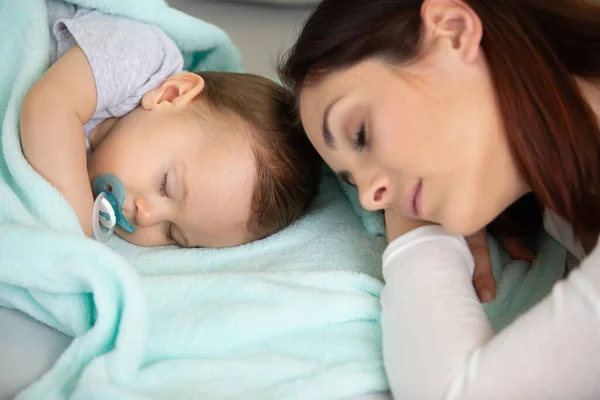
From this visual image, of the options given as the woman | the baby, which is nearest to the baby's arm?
the baby

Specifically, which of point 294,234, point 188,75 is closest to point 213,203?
point 294,234

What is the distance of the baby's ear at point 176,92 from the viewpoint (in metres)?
1.02

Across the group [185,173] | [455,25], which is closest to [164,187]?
[185,173]

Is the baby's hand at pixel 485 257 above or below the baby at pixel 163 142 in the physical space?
below

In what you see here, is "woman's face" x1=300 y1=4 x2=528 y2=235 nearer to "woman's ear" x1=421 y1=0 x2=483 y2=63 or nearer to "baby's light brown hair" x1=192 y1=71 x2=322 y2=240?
"woman's ear" x1=421 y1=0 x2=483 y2=63

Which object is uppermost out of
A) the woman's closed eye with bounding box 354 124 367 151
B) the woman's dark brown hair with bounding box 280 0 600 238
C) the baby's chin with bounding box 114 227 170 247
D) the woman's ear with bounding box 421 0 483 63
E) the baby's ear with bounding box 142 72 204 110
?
the woman's ear with bounding box 421 0 483 63

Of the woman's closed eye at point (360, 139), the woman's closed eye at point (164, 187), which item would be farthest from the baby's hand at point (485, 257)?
the woman's closed eye at point (164, 187)

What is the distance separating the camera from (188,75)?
3.51 ft

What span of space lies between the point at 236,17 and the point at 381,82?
95 centimetres

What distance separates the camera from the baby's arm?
2.88 feet

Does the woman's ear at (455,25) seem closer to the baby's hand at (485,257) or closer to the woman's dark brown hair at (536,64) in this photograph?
the woman's dark brown hair at (536,64)

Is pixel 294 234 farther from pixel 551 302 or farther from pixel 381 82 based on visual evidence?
pixel 551 302

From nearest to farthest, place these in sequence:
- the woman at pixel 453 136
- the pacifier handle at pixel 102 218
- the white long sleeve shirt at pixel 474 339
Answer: the white long sleeve shirt at pixel 474 339 < the woman at pixel 453 136 < the pacifier handle at pixel 102 218

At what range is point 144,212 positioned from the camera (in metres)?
0.96
